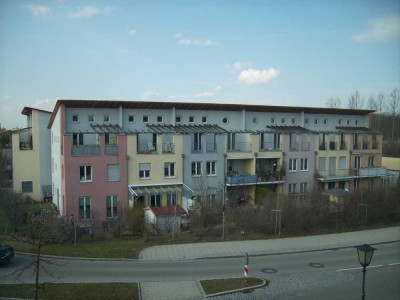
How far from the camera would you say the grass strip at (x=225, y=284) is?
13.6m

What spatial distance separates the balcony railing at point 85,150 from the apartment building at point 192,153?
73 mm

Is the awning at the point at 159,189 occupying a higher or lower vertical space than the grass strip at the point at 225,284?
higher

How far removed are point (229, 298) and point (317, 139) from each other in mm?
28955

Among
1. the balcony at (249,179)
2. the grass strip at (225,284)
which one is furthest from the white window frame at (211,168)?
the grass strip at (225,284)

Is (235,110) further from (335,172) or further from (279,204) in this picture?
(279,204)

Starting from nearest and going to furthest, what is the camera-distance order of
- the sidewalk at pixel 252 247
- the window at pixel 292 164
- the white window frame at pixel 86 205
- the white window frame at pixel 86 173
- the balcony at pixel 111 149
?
the sidewalk at pixel 252 247 < the white window frame at pixel 86 205 < the white window frame at pixel 86 173 < the balcony at pixel 111 149 < the window at pixel 292 164

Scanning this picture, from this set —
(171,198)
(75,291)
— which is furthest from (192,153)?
(75,291)

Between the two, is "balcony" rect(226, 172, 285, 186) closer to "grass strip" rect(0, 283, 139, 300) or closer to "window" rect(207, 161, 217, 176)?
"window" rect(207, 161, 217, 176)

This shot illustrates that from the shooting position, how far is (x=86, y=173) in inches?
1121

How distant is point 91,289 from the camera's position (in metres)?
12.9

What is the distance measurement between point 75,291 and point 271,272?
7958mm

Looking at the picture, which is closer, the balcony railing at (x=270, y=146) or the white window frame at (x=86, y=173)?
the white window frame at (x=86, y=173)

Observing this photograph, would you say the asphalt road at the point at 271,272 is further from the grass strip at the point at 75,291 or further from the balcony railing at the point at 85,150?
the balcony railing at the point at 85,150

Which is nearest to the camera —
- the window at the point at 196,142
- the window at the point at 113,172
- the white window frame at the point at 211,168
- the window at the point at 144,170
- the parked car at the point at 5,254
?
the parked car at the point at 5,254
